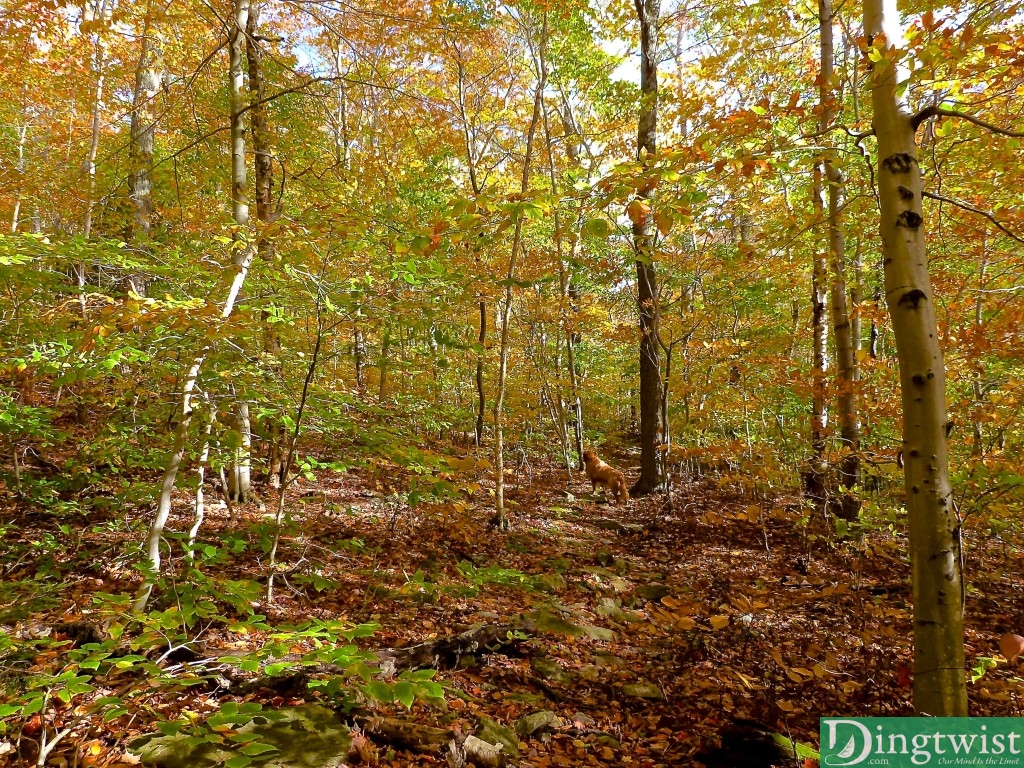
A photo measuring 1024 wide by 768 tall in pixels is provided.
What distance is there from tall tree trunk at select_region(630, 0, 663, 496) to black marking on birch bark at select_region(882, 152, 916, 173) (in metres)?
6.47

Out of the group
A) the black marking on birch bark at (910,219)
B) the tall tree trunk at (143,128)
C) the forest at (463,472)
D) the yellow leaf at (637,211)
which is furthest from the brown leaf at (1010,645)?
the tall tree trunk at (143,128)

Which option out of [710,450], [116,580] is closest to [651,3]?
[710,450]

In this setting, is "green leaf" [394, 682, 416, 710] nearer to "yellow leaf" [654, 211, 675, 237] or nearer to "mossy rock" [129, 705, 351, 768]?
"mossy rock" [129, 705, 351, 768]

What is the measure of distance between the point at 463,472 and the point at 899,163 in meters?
5.17

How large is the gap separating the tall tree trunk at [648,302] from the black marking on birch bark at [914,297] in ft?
22.0

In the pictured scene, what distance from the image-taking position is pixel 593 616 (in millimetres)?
5238

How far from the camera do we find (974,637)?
15.4 ft

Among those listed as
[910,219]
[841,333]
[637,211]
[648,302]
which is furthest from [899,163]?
[648,302]

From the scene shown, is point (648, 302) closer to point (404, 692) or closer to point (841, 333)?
point (841, 333)

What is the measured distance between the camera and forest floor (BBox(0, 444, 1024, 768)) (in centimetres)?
323

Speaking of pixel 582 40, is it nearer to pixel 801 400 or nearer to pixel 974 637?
pixel 801 400

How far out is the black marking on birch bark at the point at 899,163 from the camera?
224 centimetres

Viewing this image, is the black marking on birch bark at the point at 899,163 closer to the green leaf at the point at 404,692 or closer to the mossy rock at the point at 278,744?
the green leaf at the point at 404,692

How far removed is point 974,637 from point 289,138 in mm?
11330
